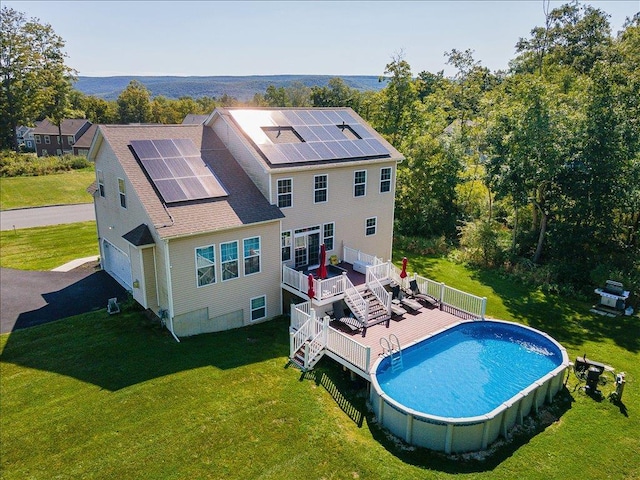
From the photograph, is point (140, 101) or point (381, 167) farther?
point (140, 101)

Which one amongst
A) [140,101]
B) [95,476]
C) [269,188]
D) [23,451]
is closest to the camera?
[95,476]

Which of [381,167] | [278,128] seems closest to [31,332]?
[278,128]

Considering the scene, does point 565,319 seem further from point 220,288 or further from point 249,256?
point 220,288

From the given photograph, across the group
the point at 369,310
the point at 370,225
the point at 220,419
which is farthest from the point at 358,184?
the point at 220,419

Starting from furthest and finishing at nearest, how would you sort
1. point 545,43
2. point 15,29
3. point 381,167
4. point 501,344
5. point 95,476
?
point 15,29
point 545,43
point 381,167
point 501,344
point 95,476

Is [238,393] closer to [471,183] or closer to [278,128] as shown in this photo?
[278,128]

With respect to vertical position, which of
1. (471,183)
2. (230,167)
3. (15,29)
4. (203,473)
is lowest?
(203,473)

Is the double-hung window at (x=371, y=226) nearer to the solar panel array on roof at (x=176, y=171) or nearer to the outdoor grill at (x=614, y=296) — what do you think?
the solar panel array on roof at (x=176, y=171)
